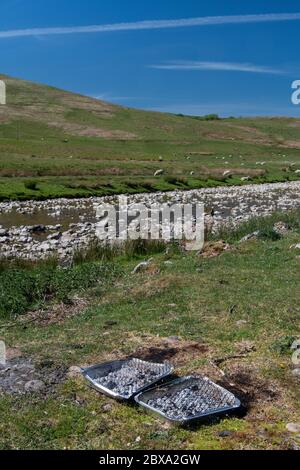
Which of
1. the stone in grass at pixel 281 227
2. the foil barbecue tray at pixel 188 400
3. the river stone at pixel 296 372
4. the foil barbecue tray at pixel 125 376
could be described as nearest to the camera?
the foil barbecue tray at pixel 188 400

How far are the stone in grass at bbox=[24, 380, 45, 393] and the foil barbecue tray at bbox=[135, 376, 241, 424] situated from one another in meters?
1.24

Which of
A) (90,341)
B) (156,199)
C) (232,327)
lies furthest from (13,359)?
(156,199)

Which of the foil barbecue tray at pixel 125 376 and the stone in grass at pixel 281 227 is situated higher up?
the stone in grass at pixel 281 227

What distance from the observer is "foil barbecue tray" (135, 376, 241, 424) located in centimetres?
595

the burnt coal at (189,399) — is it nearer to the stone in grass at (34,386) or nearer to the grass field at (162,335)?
the grass field at (162,335)

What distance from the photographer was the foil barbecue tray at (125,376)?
6.51 meters

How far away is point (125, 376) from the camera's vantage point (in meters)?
6.93

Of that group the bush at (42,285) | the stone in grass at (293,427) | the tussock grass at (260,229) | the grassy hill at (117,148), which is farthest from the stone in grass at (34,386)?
the grassy hill at (117,148)

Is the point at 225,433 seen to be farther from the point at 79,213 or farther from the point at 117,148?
the point at 117,148

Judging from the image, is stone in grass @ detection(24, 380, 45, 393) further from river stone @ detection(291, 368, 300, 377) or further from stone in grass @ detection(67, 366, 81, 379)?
river stone @ detection(291, 368, 300, 377)

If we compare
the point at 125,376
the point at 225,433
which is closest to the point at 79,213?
the point at 125,376

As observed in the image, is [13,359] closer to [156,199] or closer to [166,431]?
[166,431]

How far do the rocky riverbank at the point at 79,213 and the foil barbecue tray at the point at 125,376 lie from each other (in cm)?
977

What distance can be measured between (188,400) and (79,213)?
23.1 meters
